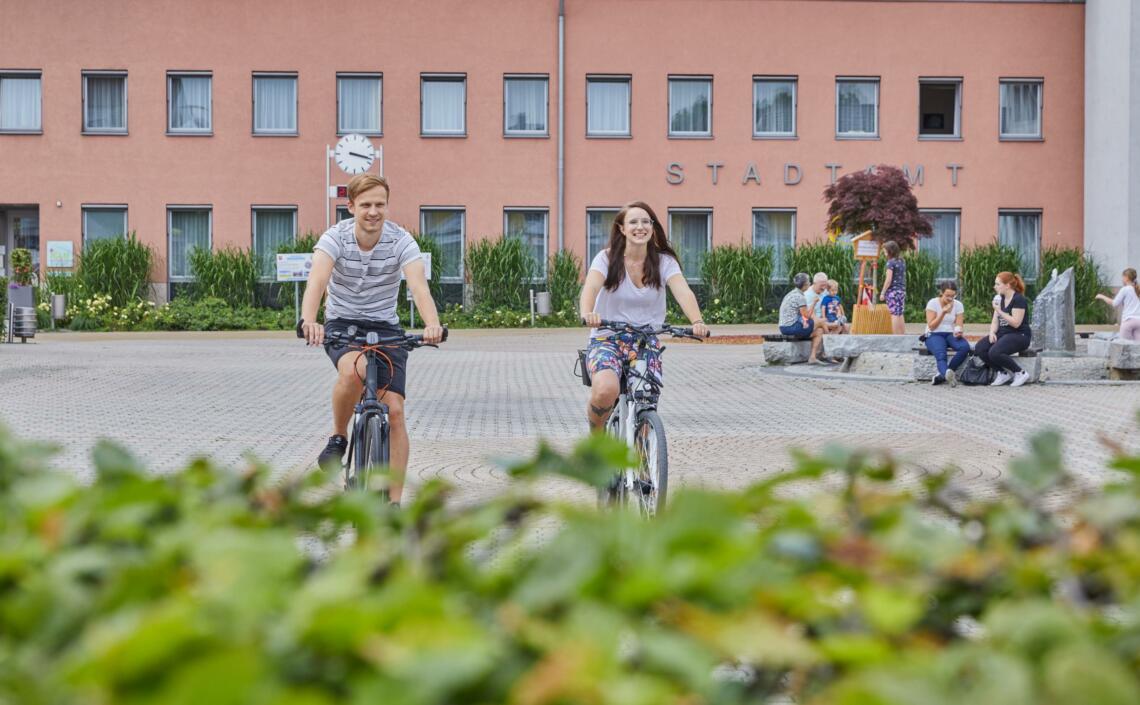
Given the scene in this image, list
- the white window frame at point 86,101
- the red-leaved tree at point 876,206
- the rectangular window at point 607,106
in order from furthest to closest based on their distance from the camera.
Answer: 1. the rectangular window at point 607,106
2. the white window frame at point 86,101
3. the red-leaved tree at point 876,206

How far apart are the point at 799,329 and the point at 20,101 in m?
23.6

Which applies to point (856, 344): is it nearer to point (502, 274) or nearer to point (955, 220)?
point (502, 274)

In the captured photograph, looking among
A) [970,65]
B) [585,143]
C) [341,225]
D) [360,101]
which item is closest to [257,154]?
[360,101]

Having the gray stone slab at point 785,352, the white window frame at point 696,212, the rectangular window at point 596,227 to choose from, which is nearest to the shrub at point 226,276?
the rectangular window at point 596,227

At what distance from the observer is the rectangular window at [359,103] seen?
36719 millimetres

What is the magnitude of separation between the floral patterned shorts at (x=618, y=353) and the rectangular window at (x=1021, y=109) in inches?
1271

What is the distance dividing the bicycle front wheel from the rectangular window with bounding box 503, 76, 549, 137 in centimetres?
3031

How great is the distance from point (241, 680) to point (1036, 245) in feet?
128

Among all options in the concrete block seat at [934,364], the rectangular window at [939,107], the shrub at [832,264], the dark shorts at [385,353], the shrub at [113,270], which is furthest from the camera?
the rectangular window at [939,107]

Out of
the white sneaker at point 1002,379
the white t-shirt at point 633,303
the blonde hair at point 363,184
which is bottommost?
the white sneaker at point 1002,379

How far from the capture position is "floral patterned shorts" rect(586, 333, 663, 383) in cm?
765

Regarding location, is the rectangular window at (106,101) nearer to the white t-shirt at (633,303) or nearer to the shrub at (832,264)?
the shrub at (832,264)

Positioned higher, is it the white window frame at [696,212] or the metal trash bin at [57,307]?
the white window frame at [696,212]

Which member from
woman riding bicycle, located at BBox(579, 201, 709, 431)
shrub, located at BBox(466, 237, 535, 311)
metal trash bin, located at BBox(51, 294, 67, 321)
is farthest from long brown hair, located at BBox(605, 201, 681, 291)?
shrub, located at BBox(466, 237, 535, 311)
